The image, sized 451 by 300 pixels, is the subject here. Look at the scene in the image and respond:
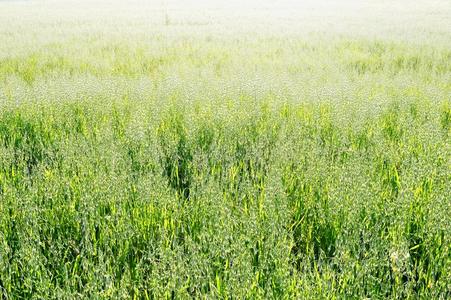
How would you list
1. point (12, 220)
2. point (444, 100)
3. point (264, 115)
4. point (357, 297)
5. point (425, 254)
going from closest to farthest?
point (357, 297) → point (425, 254) → point (12, 220) → point (264, 115) → point (444, 100)

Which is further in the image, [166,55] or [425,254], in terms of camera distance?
[166,55]

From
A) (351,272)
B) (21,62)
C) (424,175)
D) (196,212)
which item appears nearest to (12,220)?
(196,212)

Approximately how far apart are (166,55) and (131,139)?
6797 millimetres

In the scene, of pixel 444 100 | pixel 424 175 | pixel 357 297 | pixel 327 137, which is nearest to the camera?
pixel 357 297

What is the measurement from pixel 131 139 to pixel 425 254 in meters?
2.47

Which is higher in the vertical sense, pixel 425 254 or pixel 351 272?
pixel 351 272

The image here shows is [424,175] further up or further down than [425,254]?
further up

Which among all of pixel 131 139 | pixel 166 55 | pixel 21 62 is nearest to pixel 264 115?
pixel 131 139

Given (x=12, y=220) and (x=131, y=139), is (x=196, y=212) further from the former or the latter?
(x=131, y=139)

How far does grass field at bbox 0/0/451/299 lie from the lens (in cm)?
206

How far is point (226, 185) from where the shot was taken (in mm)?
2973

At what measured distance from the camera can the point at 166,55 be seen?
33.5ft

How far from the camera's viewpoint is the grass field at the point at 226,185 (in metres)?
2.06

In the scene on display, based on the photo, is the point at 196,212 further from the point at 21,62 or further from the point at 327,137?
the point at 21,62
